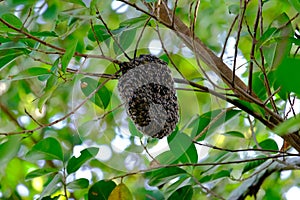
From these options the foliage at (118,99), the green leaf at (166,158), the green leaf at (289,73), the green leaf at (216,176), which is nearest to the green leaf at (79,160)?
the foliage at (118,99)

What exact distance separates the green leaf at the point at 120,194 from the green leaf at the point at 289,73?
596 millimetres

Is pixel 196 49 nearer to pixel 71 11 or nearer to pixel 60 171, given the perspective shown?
pixel 71 11

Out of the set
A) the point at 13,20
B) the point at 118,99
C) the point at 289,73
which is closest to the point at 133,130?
the point at 118,99

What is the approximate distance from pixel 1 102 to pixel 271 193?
3.75 feet

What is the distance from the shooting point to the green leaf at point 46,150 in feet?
3.24

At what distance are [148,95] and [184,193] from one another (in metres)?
0.26

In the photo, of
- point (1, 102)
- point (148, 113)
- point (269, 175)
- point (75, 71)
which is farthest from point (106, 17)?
point (1, 102)

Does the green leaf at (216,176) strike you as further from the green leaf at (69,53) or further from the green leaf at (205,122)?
the green leaf at (69,53)

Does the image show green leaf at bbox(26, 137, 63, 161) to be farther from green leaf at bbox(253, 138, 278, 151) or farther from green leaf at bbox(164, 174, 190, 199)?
green leaf at bbox(253, 138, 278, 151)

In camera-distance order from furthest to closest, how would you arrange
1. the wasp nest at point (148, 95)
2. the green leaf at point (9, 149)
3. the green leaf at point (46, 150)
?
the green leaf at point (46, 150), the green leaf at point (9, 149), the wasp nest at point (148, 95)

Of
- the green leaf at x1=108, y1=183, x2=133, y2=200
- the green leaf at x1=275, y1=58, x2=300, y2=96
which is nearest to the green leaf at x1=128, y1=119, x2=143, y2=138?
the green leaf at x1=108, y1=183, x2=133, y2=200

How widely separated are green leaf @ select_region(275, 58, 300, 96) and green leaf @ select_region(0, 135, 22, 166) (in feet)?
2.01

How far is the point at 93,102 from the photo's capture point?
95 centimetres

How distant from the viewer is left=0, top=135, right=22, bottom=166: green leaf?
2.91ft
